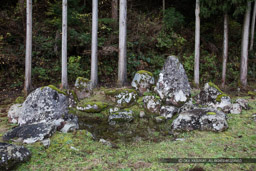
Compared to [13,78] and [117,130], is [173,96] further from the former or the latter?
[13,78]

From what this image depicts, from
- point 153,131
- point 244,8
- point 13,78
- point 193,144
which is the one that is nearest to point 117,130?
point 153,131

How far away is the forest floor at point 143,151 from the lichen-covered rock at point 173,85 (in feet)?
8.04

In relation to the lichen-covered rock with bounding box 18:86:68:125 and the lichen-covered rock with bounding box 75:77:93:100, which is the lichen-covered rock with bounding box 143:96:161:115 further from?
the lichen-covered rock with bounding box 18:86:68:125

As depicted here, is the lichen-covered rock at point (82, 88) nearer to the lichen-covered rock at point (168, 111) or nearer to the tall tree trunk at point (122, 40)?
the tall tree trunk at point (122, 40)

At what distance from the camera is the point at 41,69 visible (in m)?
12.6

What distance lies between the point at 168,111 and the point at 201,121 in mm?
1811

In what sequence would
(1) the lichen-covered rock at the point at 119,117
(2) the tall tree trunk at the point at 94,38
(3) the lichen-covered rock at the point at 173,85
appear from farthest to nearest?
(2) the tall tree trunk at the point at 94,38, (3) the lichen-covered rock at the point at 173,85, (1) the lichen-covered rock at the point at 119,117

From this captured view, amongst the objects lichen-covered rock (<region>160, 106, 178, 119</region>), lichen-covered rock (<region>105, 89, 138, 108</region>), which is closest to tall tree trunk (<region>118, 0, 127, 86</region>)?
lichen-covered rock (<region>105, 89, 138, 108</region>)

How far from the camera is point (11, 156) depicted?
3.52m

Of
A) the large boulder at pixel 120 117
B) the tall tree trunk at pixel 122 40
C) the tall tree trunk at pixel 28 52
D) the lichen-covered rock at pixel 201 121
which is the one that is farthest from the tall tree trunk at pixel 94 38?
the lichen-covered rock at pixel 201 121

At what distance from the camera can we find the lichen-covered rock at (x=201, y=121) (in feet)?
18.8

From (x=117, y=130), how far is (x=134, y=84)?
3.43 metres

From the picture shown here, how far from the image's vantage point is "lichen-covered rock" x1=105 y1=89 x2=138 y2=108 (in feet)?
27.6

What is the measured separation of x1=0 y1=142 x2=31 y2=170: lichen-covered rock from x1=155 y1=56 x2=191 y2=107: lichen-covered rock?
5888mm
